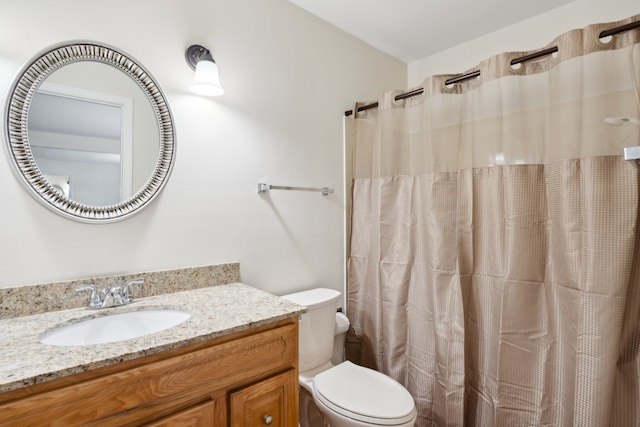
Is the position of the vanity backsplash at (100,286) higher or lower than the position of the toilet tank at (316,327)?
higher

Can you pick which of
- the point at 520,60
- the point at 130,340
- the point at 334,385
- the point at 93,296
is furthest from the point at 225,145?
the point at 520,60

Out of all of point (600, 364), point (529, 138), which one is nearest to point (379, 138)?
point (529, 138)

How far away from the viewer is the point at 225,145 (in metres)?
1.61

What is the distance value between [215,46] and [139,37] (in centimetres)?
34

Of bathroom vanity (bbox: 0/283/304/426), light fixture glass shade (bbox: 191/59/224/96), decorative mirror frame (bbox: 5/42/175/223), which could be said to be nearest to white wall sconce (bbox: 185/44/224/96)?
light fixture glass shade (bbox: 191/59/224/96)

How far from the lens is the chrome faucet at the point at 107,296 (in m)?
1.19

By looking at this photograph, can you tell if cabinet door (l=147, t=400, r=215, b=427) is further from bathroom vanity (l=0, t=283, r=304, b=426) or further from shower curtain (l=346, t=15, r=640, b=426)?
shower curtain (l=346, t=15, r=640, b=426)

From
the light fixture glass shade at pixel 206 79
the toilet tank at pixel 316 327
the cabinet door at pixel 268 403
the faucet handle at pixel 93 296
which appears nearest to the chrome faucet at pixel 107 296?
the faucet handle at pixel 93 296

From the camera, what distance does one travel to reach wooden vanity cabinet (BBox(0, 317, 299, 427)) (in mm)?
752

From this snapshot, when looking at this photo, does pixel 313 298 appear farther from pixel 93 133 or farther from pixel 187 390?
pixel 93 133

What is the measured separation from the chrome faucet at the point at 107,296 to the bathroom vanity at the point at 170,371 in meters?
0.04

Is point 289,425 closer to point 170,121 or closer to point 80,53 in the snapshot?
point 170,121

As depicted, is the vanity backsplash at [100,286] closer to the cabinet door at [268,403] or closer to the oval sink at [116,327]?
the oval sink at [116,327]

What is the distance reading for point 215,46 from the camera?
157cm
